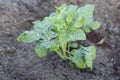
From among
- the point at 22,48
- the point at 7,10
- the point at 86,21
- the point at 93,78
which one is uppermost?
the point at 7,10

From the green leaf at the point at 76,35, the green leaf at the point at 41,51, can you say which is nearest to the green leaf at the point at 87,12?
the green leaf at the point at 76,35

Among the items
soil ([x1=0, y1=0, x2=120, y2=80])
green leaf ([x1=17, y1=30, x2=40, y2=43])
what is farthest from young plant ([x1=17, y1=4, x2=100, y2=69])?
soil ([x1=0, y1=0, x2=120, y2=80])

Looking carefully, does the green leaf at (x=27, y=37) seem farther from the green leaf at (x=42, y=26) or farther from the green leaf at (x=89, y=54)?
the green leaf at (x=89, y=54)

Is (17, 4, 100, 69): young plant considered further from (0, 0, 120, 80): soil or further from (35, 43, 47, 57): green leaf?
(0, 0, 120, 80): soil

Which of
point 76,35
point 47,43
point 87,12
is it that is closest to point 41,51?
point 47,43

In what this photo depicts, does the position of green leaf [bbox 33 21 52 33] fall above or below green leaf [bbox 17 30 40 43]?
above

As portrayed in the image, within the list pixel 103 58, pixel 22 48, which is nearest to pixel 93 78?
pixel 103 58

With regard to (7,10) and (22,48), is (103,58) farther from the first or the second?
Result: (7,10)

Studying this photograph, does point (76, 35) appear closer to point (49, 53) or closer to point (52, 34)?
point (52, 34)
